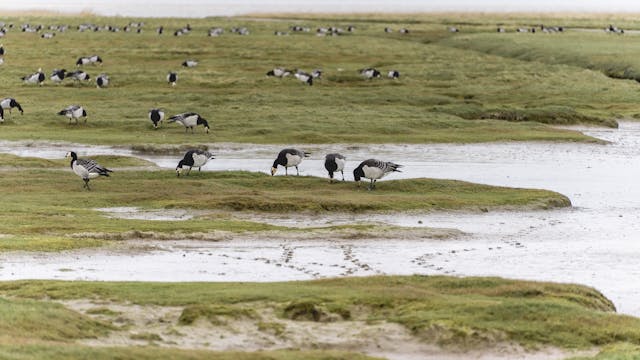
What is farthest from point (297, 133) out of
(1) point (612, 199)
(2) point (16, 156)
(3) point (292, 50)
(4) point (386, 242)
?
(3) point (292, 50)

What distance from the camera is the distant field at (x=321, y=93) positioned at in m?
50.0

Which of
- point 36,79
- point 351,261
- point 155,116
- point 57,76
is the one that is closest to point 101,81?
point 57,76

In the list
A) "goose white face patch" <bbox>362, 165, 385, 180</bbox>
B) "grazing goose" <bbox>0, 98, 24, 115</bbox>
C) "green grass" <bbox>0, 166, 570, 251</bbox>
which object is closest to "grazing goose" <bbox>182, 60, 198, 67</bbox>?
"grazing goose" <bbox>0, 98, 24, 115</bbox>

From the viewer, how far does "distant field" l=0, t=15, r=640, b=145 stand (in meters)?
50.0

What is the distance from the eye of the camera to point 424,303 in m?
18.7

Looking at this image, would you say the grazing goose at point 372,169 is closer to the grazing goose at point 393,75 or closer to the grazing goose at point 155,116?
the grazing goose at point 155,116

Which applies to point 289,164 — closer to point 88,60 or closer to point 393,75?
point 393,75

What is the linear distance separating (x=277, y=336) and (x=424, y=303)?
2556 mm

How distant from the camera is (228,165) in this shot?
41.4 metres

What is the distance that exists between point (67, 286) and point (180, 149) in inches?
1001

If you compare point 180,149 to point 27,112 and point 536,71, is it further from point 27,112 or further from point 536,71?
point 536,71

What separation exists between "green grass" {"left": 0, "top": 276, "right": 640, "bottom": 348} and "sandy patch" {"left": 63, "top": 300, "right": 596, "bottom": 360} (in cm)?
22

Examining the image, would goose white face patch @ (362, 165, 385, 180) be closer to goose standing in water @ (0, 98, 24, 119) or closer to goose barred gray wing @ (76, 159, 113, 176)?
goose barred gray wing @ (76, 159, 113, 176)

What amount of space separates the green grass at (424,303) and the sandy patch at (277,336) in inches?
8.5
